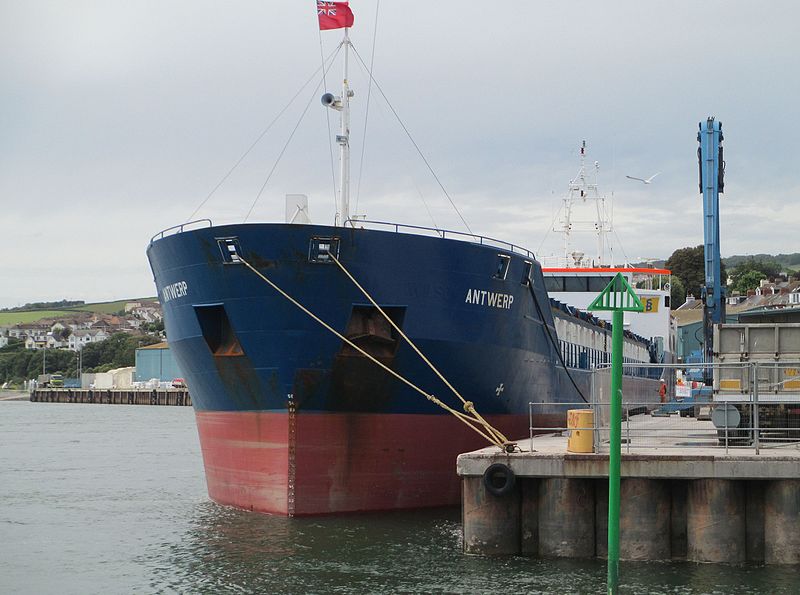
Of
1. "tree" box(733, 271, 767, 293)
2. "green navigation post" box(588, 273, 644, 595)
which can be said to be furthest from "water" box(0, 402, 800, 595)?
"tree" box(733, 271, 767, 293)

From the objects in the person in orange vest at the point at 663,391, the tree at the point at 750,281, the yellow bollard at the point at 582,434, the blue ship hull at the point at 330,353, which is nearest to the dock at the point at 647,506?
the yellow bollard at the point at 582,434

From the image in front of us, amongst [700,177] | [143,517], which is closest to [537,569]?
[143,517]

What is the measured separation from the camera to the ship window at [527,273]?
20.1m

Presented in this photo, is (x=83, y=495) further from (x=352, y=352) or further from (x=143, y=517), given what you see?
(x=352, y=352)

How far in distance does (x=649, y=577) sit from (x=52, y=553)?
29.7ft

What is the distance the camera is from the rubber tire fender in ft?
45.8

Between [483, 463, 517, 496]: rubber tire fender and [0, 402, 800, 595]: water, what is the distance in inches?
37.8

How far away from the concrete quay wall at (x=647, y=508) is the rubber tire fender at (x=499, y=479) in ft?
0.26

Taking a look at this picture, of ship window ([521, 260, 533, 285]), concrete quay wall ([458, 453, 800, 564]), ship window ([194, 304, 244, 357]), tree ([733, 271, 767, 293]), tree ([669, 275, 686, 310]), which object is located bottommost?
concrete quay wall ([458, 453, 800, 564])

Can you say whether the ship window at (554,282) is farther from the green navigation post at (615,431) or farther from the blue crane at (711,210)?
the green navigation post at (615,431)

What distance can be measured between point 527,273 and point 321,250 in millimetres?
4849

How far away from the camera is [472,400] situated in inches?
737

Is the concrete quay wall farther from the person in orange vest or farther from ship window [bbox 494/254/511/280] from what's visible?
the person in orange vest

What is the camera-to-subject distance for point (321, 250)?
1725cm
